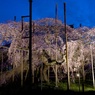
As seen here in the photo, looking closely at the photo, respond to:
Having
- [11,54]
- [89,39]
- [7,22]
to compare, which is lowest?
[11,54]

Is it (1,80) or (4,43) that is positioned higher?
(4,43)

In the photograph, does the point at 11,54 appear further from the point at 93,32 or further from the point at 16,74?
the point at 93,32

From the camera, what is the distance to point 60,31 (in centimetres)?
2227

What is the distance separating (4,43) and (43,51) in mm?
4264

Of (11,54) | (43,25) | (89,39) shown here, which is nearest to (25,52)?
(11,54)

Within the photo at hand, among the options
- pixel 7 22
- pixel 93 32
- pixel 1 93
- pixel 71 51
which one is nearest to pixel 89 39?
pixel 93 32

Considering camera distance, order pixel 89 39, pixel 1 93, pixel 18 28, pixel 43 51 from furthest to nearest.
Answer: pixel 89 39 < pixel 18 28 < pixel 43 51 < pixel 1 93

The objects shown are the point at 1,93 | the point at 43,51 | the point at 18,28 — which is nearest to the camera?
the point at 1,93

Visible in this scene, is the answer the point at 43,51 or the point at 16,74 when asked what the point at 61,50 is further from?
the point at 16,74

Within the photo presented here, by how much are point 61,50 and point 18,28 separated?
4368 mm

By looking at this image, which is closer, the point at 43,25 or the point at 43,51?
the point at 43,51

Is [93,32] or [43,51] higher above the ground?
[93,32]

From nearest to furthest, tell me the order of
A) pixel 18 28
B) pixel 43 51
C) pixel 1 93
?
pixel 1 93
pixel 43 51
pixel 18 28

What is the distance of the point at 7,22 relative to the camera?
22.5m
